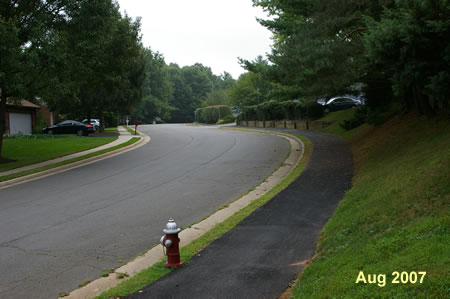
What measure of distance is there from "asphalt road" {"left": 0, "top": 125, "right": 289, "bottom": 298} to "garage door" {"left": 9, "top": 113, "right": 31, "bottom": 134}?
21912mm

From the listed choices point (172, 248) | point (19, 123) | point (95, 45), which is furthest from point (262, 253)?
point (19, 123)

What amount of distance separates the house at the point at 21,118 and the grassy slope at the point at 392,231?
107 ft

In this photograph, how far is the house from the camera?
3459 centimetres

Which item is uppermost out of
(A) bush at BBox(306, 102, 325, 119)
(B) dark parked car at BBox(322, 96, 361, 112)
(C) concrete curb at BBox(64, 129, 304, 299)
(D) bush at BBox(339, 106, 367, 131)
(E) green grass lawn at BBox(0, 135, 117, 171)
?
(B) dark parked car at BBox(322, 96, 361, 112)

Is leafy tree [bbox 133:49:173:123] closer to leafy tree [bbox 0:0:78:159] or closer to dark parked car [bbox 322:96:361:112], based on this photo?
dark parked car [bbox 322:96:361:112]

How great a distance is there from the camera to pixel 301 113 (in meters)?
31.8

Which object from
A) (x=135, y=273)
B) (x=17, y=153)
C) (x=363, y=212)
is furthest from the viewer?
(x=17, y=153)

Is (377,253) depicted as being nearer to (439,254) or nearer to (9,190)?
(439,254)

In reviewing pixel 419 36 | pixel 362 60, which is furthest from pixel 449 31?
pixel 362 60

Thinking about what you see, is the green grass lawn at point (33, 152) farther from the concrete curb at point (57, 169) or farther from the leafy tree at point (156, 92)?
the leafy tree at point (156, 92)

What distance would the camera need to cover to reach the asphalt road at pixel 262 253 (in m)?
4.71

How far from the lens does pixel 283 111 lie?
3506cm

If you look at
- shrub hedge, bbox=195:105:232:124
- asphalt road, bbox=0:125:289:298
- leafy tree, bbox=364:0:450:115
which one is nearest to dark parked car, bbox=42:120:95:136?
asphalt road, bbox=0:125:289:298

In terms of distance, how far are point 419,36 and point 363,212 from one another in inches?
172
